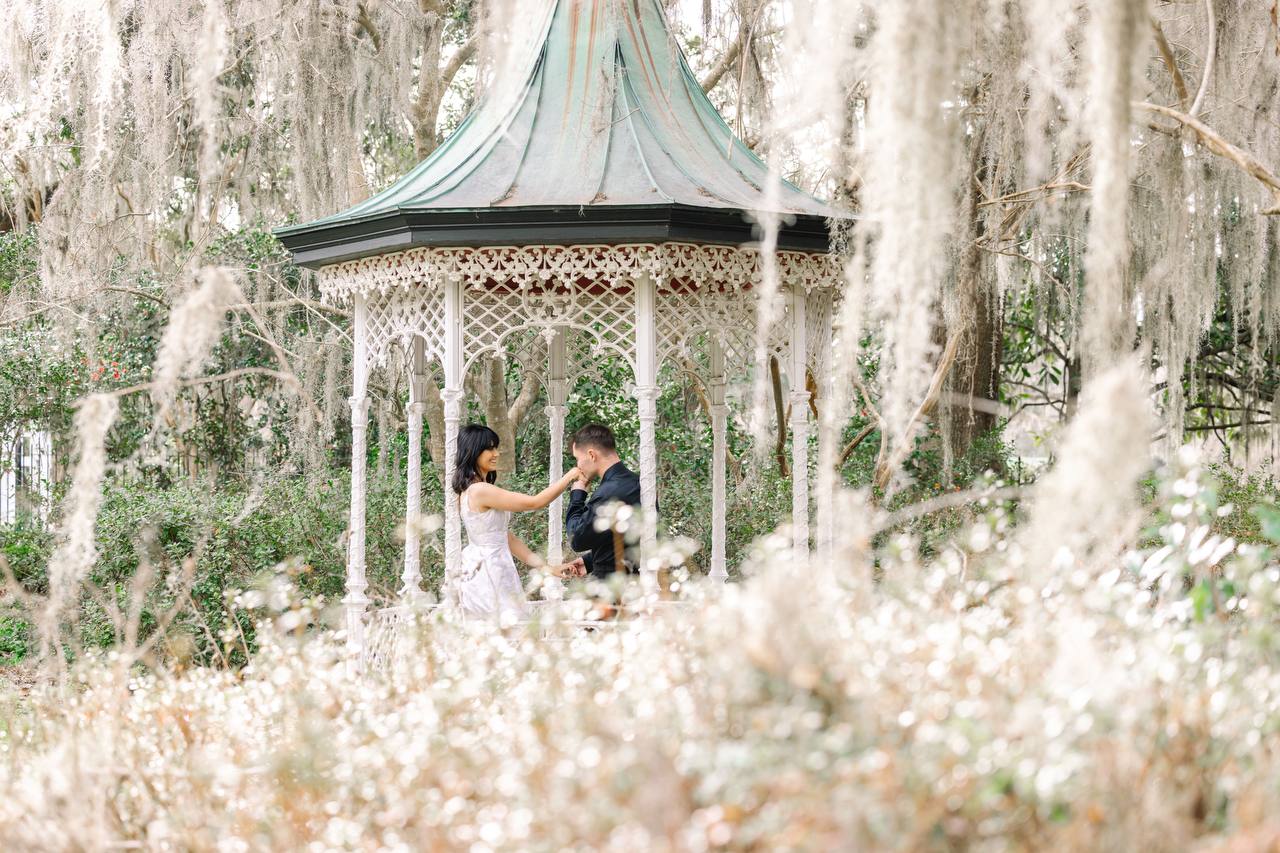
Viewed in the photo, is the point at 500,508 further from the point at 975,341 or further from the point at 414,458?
the point at 975,341

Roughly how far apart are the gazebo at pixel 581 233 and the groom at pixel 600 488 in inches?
17.3

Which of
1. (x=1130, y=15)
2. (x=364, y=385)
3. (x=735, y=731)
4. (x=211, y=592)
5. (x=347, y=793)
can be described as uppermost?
(x=1130, y=15)

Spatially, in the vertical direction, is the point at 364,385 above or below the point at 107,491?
above

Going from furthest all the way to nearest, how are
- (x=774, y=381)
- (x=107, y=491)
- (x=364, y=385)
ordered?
1. (x=774, y=381)
2. (x=107, y=491)
3. (x=364, y=385)

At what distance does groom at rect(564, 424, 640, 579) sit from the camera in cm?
613

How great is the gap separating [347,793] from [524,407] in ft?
22.8

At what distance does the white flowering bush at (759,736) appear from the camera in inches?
89.3

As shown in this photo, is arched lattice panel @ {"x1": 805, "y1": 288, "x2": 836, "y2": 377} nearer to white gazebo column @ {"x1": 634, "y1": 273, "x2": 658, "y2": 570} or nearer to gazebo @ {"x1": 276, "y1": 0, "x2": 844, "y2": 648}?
gazebo @ {"x1": 276, "y1": 0, "x2": 844, "y2": 648}

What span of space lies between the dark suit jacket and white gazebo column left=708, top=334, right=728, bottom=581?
714 mm

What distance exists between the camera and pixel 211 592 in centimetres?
811

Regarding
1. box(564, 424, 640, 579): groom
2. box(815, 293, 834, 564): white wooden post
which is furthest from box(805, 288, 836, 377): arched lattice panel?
box(564, 424, 640, 579): groom

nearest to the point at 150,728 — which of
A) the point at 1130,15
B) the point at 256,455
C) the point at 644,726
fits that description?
the point at 644,726

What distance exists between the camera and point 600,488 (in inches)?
243

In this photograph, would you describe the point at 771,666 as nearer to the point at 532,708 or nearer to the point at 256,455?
the point at 532,708
